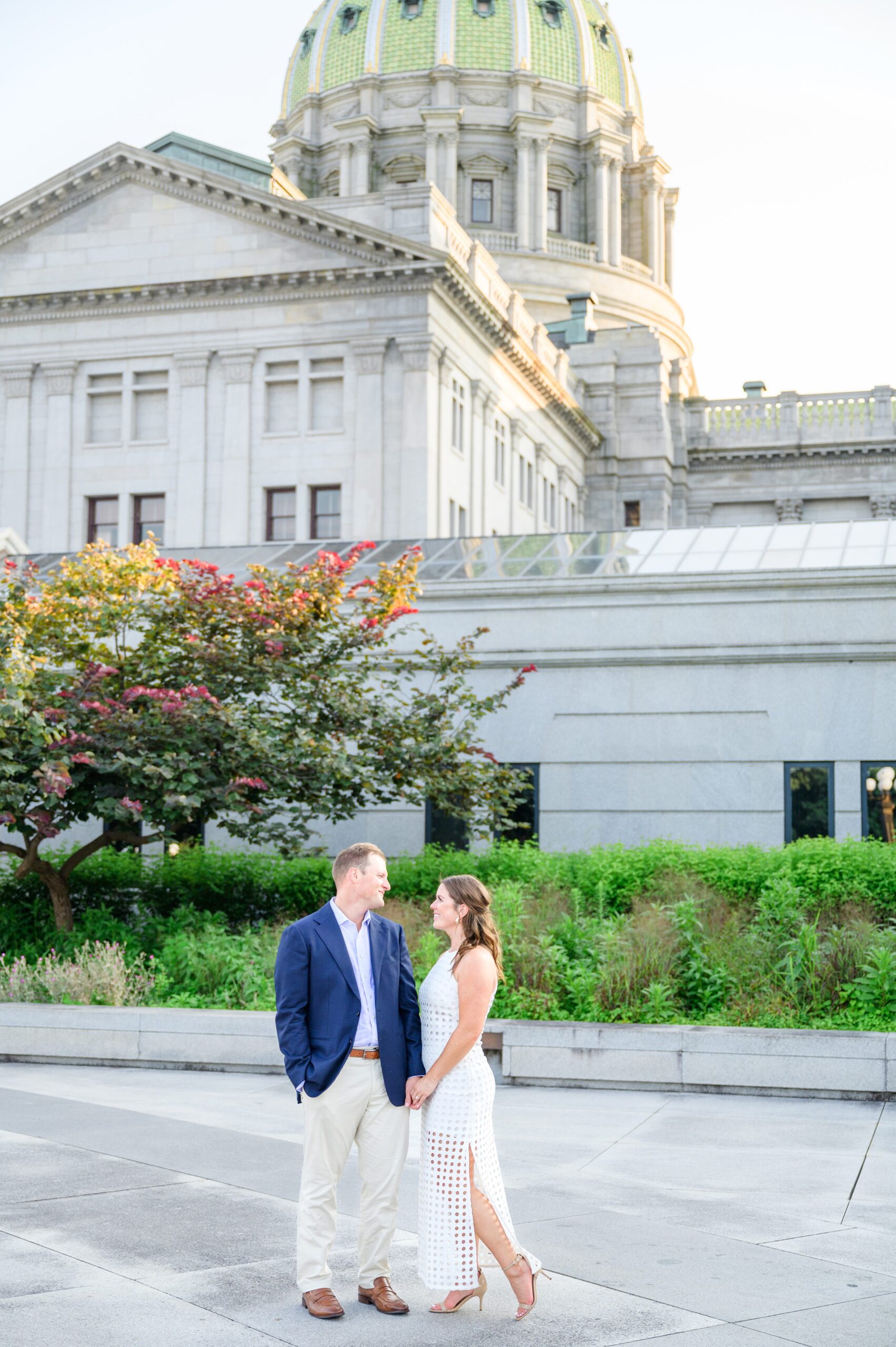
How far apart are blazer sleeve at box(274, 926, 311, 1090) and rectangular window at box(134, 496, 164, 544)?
4305cm

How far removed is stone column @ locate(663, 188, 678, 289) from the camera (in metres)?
101

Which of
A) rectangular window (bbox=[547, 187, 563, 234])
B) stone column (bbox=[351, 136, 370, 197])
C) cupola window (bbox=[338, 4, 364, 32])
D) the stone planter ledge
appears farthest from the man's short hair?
cupola window (bbox=[338, 4, 364, 32])

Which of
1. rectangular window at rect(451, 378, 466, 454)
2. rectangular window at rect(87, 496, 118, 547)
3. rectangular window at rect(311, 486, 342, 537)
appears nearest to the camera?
rectangular window at rect(311, 486, 342, 537)

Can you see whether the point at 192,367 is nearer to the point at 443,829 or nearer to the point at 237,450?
the point at 237,450

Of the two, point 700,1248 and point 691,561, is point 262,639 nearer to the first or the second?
point 691,561

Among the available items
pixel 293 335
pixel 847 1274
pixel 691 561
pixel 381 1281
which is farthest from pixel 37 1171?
pixel 293 335

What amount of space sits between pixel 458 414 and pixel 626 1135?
4125 centimetres

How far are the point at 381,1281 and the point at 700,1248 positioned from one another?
1.79 meters

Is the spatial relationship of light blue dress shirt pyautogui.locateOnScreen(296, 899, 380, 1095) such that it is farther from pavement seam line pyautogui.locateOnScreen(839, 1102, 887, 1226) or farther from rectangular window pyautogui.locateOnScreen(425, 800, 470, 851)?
rectangular window pyautogui.locateOnScreen(425, 800, 470, 851)

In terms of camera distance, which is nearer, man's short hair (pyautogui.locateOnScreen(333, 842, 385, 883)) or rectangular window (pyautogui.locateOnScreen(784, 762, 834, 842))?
man's short hair (pyautogui.locateOnScreen(333, 842, 385, 883))

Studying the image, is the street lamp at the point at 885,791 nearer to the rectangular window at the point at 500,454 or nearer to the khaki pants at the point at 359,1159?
the khaki pants at the point at 359,1159

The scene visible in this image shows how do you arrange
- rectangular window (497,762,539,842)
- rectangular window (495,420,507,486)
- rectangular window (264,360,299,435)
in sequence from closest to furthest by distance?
rectangular window (497,762,539,842) < rectangular window (264,360,299,435) < rectangular window (495,420,507,486)

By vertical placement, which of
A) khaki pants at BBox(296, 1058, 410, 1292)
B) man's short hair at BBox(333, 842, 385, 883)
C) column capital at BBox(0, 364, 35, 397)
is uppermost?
column capital at BBox(0, 364, 35, 397)

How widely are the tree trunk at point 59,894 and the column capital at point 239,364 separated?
31.9 m
